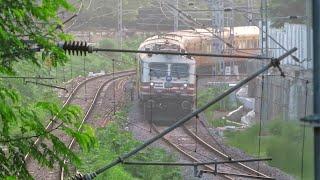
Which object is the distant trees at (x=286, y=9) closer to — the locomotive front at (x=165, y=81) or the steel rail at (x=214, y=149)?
the locomotive front at (x=165, y=81)

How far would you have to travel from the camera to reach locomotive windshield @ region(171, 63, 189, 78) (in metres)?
21.0

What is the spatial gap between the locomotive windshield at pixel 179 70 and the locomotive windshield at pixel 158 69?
0.23m

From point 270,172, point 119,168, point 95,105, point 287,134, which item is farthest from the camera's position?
point 95,105

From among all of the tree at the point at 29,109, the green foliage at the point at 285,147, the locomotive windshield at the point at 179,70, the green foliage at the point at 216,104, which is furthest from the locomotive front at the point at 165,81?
the tree at the point at 29,109

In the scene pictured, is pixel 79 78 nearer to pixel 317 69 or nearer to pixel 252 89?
pixel 252 89

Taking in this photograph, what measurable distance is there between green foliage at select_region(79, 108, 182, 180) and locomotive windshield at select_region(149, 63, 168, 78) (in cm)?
375

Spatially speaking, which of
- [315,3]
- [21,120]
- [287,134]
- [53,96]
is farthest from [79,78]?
[315,3]

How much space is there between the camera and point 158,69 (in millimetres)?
20891

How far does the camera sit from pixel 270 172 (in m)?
14.0

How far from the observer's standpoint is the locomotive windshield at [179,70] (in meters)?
21.0

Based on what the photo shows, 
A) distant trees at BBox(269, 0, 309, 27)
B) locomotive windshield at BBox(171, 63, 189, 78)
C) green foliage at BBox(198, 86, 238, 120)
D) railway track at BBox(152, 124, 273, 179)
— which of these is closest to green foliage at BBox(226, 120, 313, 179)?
railway track at BBox(152, 124, 273, 179)

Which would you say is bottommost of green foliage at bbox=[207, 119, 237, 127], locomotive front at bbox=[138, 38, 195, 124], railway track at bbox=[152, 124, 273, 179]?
railway track at bbox=[152, 124, 273, 179]

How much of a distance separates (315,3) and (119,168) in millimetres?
10402

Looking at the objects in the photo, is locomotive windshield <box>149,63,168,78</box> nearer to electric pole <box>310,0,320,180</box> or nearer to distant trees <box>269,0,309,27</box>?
distant trees <box>269,0,309,27</box>
